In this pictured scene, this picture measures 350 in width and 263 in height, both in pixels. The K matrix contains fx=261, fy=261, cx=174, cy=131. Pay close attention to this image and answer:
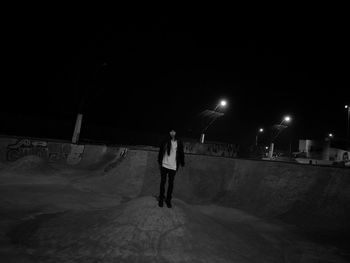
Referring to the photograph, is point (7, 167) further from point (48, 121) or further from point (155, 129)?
point (155, 129)

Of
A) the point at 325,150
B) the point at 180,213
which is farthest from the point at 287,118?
the point at 180,213

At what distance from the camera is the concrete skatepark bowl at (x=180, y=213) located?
17.1 feet

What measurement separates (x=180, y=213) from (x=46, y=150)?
13.8m

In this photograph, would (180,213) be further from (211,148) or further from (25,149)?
(211,148)

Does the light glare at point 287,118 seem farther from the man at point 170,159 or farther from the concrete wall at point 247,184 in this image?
the man at point 170,159

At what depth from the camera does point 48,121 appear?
2722 cm

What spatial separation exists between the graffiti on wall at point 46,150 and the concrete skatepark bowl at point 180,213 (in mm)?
1921

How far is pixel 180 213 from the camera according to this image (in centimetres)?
651

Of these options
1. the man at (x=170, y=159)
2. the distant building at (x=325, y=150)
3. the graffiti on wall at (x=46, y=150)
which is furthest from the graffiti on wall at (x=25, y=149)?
the distant building at (x=325, y=150)

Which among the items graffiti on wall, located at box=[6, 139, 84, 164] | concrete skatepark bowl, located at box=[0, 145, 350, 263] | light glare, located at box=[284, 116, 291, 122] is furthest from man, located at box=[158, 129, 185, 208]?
light glare, located at box=[284, 116, 291, 122]

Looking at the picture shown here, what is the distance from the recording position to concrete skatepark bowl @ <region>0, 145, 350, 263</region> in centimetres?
522

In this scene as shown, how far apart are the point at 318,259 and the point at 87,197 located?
782cm

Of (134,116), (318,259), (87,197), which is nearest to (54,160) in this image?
(87,197)

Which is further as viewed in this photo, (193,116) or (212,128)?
(212,128)
